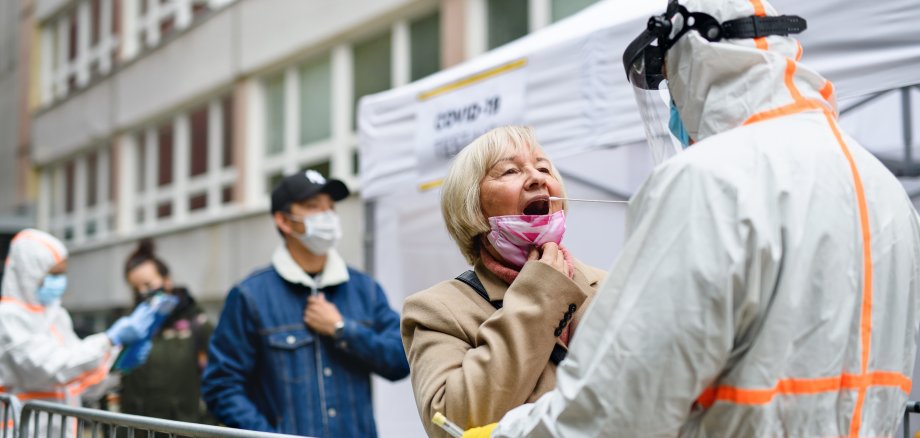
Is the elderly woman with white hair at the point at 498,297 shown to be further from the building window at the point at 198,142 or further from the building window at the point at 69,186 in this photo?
the building window at the point at 69,186

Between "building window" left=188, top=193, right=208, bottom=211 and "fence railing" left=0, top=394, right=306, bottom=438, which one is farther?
"building window" left=188, top=193, right=208, bottom=211

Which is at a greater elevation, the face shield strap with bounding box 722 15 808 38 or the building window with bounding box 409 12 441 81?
the building window with bounding box 409 12 441 81

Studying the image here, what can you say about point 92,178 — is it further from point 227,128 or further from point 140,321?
point 140,321

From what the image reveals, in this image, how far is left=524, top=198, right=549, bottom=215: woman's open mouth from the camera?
2.47 metres

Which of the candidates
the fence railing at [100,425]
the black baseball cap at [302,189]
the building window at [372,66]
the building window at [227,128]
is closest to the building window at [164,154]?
the building window at [227,128]

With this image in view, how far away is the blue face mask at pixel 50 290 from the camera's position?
16.4 ft

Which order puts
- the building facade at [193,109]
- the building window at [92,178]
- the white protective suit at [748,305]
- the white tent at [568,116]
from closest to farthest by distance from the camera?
the white protective suit at [748,305], the white tent at [568,116], the building facade at [193,109], the building window at [92,178]

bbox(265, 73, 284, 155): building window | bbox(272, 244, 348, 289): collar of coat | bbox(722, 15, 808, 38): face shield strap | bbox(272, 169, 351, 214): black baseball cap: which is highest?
bbox(265, 73, 284, 155): building window

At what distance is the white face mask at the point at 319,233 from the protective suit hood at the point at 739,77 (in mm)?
2694

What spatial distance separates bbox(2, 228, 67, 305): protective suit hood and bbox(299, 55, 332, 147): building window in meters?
6.43

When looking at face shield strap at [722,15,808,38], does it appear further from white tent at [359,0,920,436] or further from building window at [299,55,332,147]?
building window at [299,55,332,147]

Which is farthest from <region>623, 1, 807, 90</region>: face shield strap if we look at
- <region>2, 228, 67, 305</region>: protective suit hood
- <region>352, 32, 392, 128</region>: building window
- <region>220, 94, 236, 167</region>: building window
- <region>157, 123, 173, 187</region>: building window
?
<region>157, 123, 173, 187</region>: building window

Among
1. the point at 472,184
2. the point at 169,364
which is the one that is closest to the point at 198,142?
the point at 169,364

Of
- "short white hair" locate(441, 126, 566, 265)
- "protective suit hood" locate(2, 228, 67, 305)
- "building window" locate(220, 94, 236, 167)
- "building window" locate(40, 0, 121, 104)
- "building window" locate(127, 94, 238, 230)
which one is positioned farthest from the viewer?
"building window" locate(40, 0, 121, 104)
